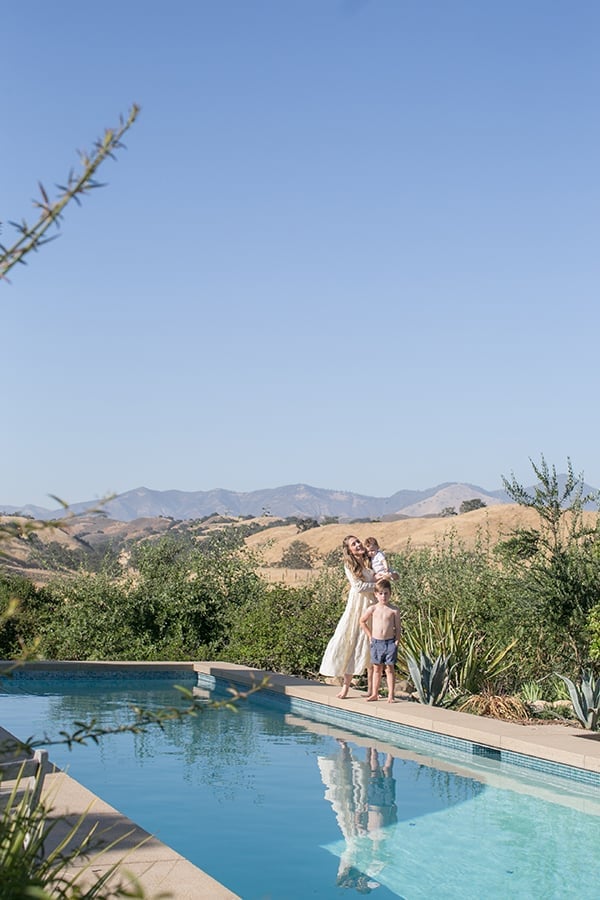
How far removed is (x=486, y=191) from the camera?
26.1m

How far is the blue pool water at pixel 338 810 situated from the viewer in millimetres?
6672

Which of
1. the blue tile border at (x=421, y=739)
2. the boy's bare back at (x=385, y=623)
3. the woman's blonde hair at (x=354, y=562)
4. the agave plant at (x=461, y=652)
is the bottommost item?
the blue tile border at (x=421, y=739)

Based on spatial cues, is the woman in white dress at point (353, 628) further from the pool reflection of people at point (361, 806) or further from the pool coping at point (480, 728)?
the pool reflection of people at point (361, 806)

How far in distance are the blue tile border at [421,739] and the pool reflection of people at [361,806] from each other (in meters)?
0.45

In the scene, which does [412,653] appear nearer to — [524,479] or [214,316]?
[524,479]

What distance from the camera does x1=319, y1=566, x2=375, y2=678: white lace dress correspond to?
456 inches

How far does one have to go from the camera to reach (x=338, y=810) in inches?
323

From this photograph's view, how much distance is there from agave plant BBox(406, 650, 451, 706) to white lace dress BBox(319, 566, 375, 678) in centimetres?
58

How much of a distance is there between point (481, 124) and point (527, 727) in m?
15.3

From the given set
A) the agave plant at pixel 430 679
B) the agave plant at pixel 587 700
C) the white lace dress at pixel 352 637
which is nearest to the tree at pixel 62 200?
the agave plant at pixel 587 700

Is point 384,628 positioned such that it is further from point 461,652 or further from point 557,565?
point 557,565

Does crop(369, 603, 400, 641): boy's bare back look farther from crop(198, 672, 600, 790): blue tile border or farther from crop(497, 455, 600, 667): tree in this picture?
crop(497, 455, 600, 667): tree

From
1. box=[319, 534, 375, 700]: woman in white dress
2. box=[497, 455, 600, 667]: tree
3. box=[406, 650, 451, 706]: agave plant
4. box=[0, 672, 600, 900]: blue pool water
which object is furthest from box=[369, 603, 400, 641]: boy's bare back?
box=[497, 455, 600, 667]: tree

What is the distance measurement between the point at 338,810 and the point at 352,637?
354 centimetres
